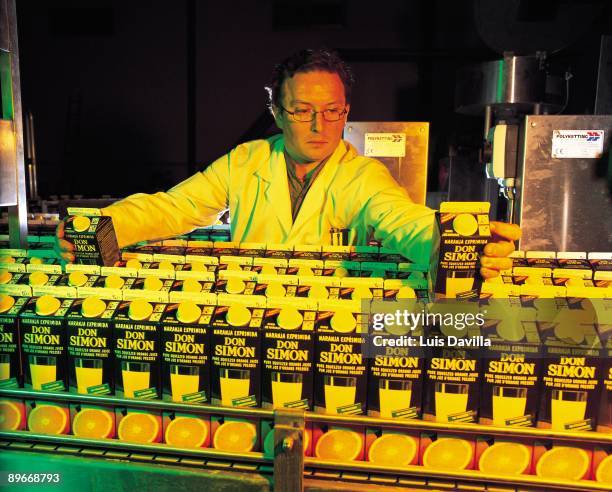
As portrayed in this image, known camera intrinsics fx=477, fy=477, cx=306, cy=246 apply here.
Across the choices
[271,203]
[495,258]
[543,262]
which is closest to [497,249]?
[495,258]

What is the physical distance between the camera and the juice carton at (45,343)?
99cm

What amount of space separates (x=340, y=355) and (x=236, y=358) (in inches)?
8.1

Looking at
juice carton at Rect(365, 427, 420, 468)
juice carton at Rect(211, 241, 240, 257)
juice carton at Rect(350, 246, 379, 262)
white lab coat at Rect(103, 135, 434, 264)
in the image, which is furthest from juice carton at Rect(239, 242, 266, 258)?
juice carton at Rect(365, 427, 420, 468)

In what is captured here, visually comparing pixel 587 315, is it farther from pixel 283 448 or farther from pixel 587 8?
pixel 587 8

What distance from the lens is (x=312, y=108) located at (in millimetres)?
1693

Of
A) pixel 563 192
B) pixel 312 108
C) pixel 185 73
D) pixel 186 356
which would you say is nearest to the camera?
pixel 186 356

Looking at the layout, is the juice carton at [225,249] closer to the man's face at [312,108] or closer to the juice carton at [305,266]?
the juice carton at [305,266]

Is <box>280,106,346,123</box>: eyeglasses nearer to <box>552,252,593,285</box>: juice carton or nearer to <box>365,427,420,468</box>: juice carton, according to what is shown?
<box>552,252,593,285</box>: juice carton

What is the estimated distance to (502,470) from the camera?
0.90m

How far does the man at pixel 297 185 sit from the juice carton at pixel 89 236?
28 centimetres

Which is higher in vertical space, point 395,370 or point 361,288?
point 361,288

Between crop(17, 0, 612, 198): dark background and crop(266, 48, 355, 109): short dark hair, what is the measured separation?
456 cm

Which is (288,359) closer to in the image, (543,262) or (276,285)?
(276,285)

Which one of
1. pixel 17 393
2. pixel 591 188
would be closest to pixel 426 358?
pixel 17 393
